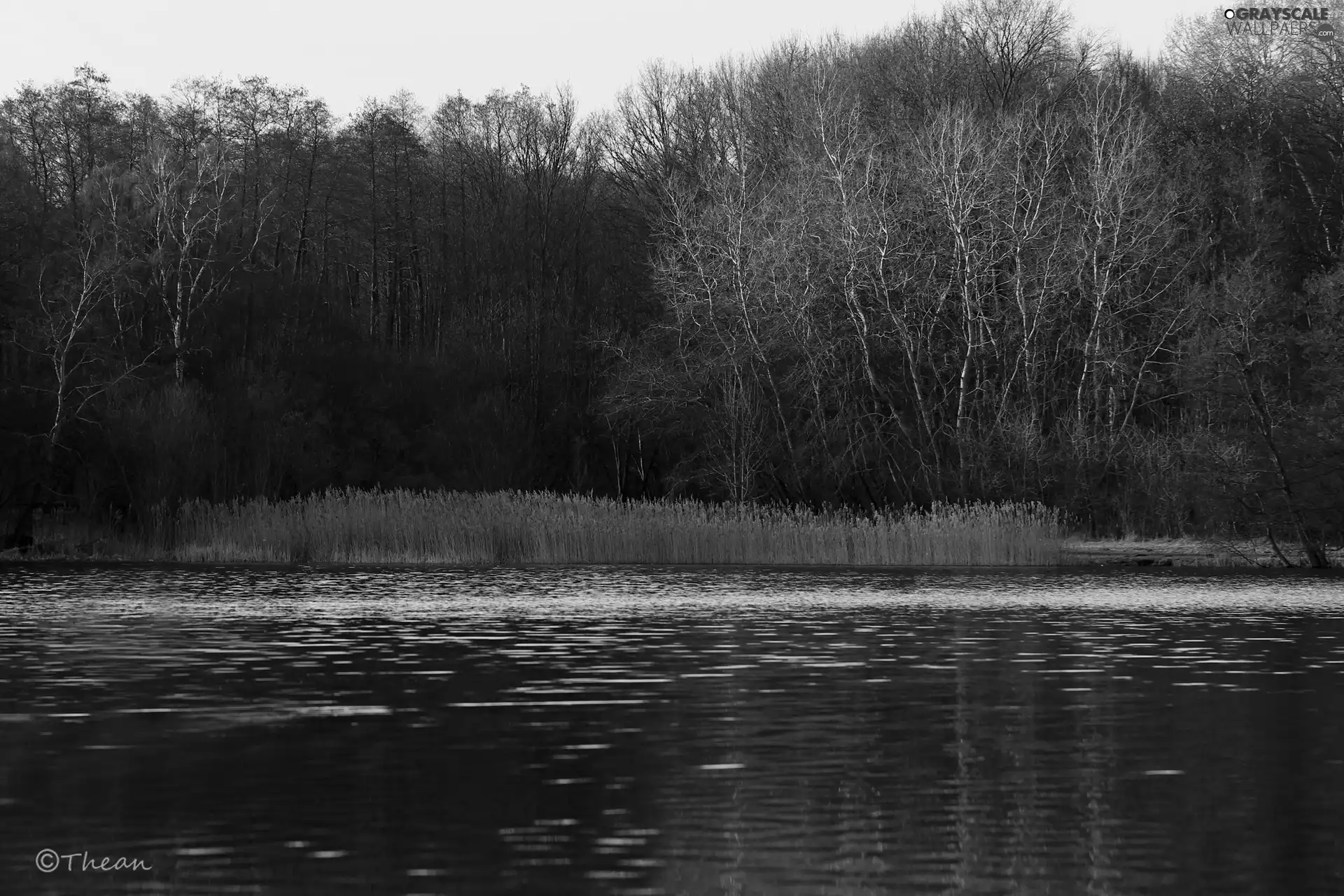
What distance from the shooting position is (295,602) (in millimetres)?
23859

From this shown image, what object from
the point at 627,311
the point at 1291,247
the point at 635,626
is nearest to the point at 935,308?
the point at 1291,247

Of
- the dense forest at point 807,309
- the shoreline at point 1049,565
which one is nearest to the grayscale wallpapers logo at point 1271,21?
the dense forest at point 807,309

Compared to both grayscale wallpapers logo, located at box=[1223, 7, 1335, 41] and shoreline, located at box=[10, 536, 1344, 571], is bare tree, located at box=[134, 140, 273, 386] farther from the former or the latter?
grayscale wallpapers logo, located at box=[1223, 7, 1335, 41]

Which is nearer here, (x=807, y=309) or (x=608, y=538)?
(x=608, y=538)

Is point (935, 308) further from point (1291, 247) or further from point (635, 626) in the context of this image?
point (635, 626)

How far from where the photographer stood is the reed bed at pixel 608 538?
35.0 meters

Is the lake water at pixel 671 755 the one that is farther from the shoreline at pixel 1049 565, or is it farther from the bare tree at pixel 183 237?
the bare tree at pixel 183 237

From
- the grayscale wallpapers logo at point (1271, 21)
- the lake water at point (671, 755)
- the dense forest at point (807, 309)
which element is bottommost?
the lake water at point (671, 755)

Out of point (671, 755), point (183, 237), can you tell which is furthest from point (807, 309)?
point (671, 755)

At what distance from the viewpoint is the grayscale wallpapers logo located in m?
49.7

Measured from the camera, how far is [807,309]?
150ft

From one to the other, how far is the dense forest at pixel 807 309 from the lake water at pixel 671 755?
20.5 meters

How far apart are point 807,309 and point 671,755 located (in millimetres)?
35949

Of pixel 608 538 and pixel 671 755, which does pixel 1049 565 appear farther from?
pixel 671 755
